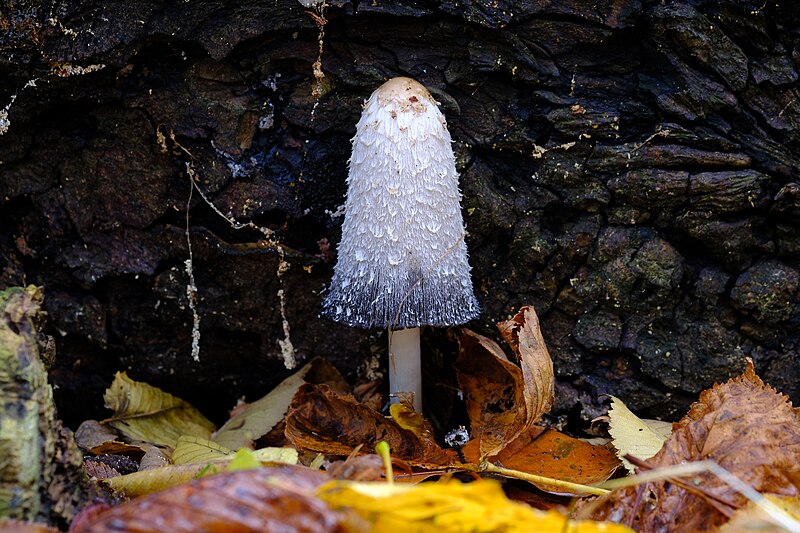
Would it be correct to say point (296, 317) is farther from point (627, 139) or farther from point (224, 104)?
point (627, 139)

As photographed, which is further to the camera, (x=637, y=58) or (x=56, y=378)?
(x=56, y=378)

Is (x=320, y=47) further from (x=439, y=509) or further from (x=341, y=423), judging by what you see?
(x=439, y=509)

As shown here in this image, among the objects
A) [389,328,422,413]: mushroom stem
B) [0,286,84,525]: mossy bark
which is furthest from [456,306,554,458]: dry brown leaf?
[0,286,84,525]: mossy bark

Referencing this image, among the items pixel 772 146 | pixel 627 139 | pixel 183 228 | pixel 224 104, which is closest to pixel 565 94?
pixel 627 139

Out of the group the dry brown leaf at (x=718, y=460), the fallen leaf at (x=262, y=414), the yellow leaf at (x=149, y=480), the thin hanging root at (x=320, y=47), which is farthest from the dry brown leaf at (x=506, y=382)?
the thin hanging root at (x=320, y=47)

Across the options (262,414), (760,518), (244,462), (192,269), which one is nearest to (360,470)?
(244,462)

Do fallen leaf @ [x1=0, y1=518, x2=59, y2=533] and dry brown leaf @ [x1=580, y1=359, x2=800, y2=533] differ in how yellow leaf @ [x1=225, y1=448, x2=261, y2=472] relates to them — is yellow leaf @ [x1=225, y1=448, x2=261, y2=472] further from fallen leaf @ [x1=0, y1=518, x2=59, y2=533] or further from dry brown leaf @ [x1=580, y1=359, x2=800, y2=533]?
dry brown leaf @ [x1=580, y1=359, x2=800, y2=533]

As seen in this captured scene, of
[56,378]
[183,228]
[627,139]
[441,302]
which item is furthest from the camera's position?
[56,378]
